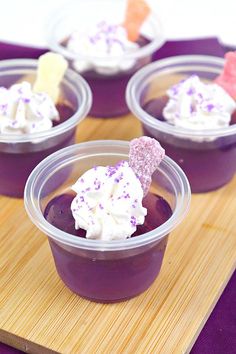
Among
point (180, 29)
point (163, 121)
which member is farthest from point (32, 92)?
point (180, 29)

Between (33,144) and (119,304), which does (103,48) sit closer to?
(33,144)

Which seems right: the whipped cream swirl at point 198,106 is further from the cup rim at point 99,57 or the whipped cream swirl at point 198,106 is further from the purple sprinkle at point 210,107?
the cup rim at point 99,57

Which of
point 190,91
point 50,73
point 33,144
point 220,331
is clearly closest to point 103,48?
point 50,73

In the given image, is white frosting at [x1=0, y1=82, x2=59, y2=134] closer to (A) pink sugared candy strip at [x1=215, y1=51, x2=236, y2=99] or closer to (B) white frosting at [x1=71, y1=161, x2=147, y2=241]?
(B) white frosting at [x1=71, y1=161, x2=147, y2=241]

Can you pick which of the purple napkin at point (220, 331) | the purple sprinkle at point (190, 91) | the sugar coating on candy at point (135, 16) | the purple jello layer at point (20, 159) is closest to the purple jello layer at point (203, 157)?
the purple sprinkle at point (190, 91)

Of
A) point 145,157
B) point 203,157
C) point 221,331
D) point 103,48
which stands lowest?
point 221,331
